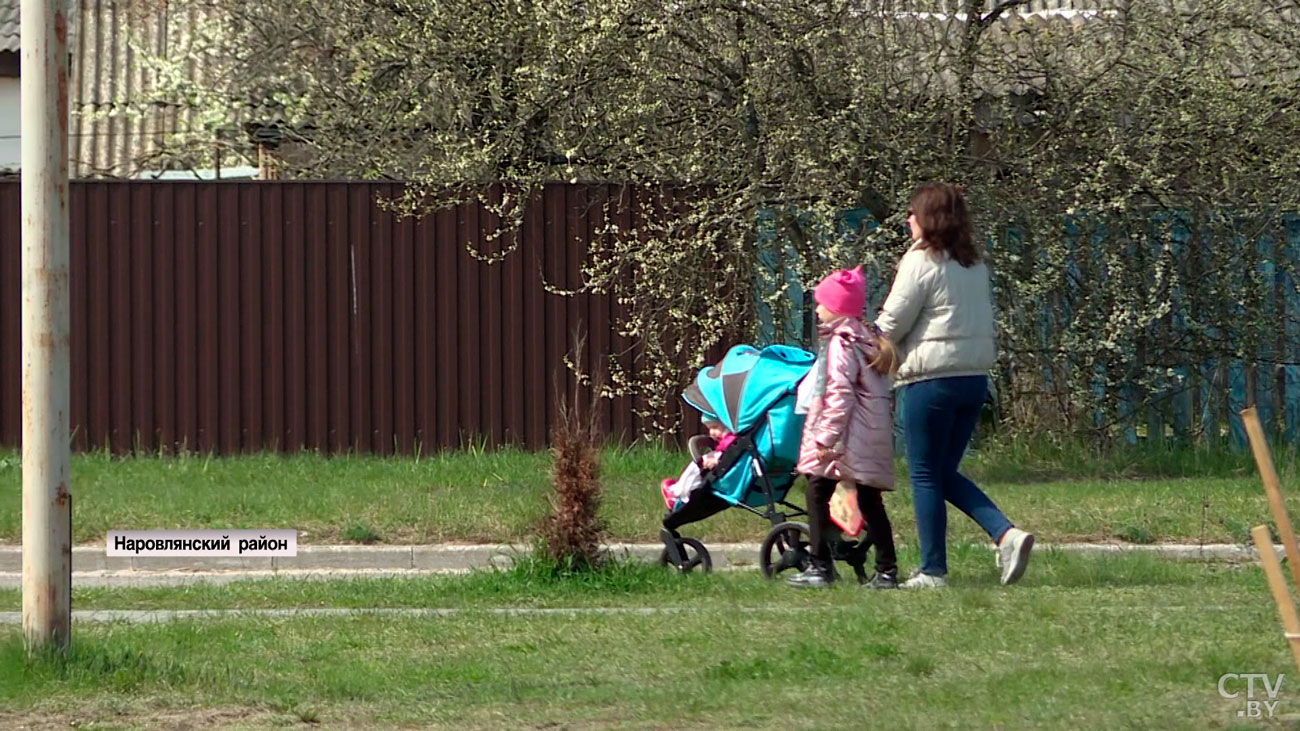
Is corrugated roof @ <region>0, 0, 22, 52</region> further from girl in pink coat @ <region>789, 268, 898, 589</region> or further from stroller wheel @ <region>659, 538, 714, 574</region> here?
girl in pink coat @ <region>789, 268, 898, 589</region>

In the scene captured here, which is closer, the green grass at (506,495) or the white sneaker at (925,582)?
the white sneaker at (925,582)

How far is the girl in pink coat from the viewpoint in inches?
308

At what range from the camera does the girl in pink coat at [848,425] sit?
7.83 meters

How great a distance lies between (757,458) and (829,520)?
2.49 feet

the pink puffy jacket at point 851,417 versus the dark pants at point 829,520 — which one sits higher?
the pink puffy jacket at point 851,417

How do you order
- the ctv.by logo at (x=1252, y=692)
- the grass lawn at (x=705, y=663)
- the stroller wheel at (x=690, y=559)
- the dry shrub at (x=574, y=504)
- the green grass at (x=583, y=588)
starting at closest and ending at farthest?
the ctv.by logo at (x=1252, y=692) → the grass lawn at (x=705, y=663) → the green grass at (x=583, y=588) → the dry shrub at (x=574, y=504) → the stroller wheel at (x=690, y=559)

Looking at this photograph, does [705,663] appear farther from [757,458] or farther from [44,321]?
[44,321]

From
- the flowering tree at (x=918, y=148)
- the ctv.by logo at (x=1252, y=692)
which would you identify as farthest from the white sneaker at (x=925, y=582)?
the flowering tree at (x=918, y=148)

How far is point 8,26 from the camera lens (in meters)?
26.8

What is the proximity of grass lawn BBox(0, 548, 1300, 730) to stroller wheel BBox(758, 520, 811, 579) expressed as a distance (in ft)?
0.65

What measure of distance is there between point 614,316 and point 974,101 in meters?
3.41

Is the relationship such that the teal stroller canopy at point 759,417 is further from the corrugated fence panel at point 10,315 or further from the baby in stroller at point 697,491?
the corrugated fence panel at point 10,315

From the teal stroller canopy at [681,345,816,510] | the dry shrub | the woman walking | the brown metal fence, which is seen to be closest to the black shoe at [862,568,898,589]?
the woman walking

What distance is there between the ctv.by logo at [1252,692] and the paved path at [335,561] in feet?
13.3
